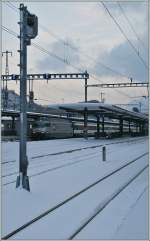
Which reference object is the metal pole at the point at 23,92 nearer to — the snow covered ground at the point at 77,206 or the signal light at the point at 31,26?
the signal light at the point at 31,26

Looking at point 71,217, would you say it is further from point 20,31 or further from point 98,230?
point 20,31

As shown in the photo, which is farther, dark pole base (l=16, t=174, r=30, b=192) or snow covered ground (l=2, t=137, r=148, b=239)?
dark pole base (l=16, t=174, r=30, b=192)

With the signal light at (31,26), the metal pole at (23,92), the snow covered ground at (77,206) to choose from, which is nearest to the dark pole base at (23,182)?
the metal pole at (23,92)

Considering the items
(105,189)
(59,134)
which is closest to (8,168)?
(105,189)

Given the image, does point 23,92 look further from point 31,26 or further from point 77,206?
point 77,206

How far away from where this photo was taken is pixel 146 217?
33.6 ft

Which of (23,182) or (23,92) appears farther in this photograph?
(23,92)

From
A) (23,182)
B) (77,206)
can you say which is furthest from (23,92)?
(77,206)

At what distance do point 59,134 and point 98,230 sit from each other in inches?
2431

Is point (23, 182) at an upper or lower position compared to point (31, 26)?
lower

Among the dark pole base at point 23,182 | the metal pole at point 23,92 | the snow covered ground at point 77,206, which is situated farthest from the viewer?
the metal pole at point 23,92

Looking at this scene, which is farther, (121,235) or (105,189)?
(105,189)

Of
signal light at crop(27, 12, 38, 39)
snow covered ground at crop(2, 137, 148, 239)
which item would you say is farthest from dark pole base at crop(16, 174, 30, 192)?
signal light at crop(27, 12, 38, 39)

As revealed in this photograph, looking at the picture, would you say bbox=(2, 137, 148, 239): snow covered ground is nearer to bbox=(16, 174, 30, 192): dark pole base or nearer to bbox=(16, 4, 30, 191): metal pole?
bbox=(16, 174, 30, 192): dark pole base
